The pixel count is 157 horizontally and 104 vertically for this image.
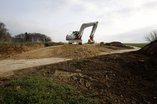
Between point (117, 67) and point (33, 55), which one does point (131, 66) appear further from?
point (33, 55)

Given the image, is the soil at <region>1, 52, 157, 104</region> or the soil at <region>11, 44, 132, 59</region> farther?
the soil at <region>11, 44, 132, 59</region>

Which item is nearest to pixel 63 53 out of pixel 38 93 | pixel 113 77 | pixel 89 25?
pixel 89 25

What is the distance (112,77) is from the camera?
9.40m

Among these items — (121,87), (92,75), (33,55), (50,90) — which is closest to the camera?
(50,90)

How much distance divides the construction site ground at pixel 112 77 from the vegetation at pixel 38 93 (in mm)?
423

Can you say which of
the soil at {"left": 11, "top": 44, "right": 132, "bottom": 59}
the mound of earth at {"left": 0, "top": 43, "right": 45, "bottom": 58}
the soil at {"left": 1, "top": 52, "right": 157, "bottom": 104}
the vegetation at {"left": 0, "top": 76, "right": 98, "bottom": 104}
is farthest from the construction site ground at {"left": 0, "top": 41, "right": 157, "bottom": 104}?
the mound of earth at {"left": 0, "top": 43, "right": 45, "bottom": 58}

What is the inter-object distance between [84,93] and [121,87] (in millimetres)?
1274

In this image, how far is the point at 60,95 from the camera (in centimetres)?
780

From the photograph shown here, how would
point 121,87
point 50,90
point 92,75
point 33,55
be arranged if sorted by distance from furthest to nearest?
point 33,55, point 92,75, point 121,87, point 50,90

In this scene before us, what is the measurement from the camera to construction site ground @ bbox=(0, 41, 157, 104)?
817 centimetres

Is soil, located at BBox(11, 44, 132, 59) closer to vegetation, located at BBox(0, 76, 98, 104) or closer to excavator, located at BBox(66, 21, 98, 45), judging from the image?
excavator, located at BBox(66, 21, 98, 45)

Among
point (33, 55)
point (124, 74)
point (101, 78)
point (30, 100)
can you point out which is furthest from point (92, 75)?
point (33, 55)

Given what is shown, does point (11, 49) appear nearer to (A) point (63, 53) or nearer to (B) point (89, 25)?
(A) point (63, 53)

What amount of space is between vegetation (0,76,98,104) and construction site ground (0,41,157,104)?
423 millimetres
